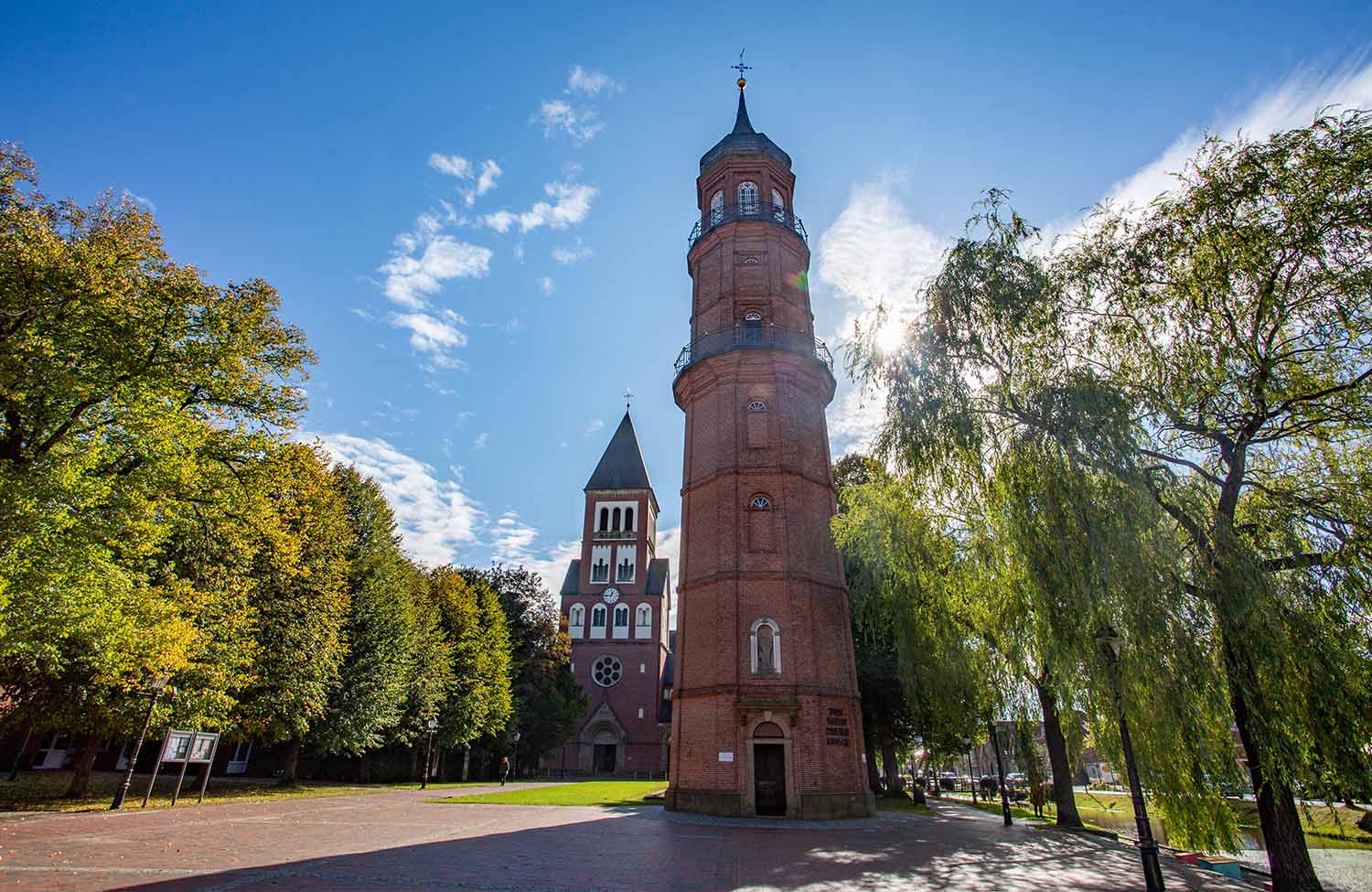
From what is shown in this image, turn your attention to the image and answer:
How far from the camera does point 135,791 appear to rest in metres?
21.1

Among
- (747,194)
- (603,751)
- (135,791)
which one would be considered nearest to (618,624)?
(603,751)

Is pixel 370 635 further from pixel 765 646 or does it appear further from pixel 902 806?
pixel 902 806

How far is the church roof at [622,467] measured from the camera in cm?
5853

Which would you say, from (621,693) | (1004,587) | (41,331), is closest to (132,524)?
(41,331)

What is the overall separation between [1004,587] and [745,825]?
8387 mm

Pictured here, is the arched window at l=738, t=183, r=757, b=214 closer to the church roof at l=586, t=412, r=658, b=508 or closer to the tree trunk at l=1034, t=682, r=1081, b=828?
the tree trunk at l=1034, t=682, r=1081, b=828

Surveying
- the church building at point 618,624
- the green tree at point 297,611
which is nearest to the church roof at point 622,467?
the church building at point 618,624

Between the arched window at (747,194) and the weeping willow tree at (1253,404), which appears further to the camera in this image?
the arched window at (747,194)

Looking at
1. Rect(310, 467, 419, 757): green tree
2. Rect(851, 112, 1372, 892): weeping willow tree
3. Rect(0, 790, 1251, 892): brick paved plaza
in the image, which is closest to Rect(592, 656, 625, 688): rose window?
Rect(310, 467, 419, 757): green tree

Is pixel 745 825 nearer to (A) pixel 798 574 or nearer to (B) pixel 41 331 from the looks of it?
(A) pixel 798 574

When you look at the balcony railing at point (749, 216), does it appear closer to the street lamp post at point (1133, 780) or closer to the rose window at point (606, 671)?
the street lamp post at point (1133, 780)

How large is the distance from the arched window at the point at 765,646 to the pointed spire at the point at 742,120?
1984 cm

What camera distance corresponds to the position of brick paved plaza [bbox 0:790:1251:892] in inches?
345

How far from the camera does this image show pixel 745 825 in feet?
53.6
